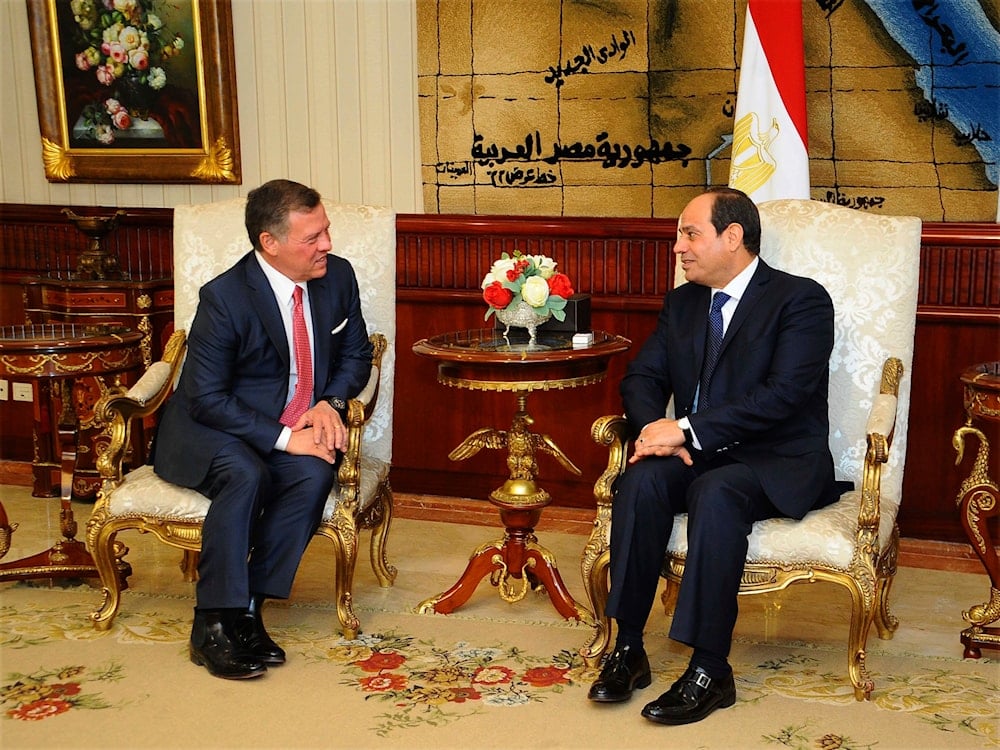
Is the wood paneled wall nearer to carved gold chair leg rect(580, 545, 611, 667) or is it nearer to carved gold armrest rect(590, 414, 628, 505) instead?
carved gold armrest rect(590, 414, 628, 505)

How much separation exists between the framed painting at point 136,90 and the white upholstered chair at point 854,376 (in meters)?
3.14

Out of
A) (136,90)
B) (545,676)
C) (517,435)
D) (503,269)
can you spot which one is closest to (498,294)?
(503,269)

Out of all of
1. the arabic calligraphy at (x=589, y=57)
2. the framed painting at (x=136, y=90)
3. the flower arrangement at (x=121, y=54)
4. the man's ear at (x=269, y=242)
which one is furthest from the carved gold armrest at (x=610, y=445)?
the flower arrangement at (x=121, y=54)

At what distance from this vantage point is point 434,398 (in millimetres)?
5684

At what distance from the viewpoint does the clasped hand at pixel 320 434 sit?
388 cm

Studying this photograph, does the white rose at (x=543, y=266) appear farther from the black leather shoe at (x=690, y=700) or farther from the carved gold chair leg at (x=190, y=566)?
the carved gold chair leg at (x=190, y=566)

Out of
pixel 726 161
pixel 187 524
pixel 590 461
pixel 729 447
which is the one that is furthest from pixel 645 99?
pixel 187 524

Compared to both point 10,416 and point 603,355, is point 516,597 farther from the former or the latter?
point 10,416

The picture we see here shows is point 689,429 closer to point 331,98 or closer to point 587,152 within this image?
point 587,152

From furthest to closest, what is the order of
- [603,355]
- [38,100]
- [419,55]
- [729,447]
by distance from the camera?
[38,100], [419,55], [603,355], [729,447]

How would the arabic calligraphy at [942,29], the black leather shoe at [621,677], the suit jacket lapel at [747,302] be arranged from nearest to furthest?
the black leather shoe at [621,677] < the suit jacket lapel at [747,302] < the arabic calligraphy at [942,29]

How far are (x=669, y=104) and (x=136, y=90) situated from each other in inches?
113

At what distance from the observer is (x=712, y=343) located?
149 inches

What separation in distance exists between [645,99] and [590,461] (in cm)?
165
